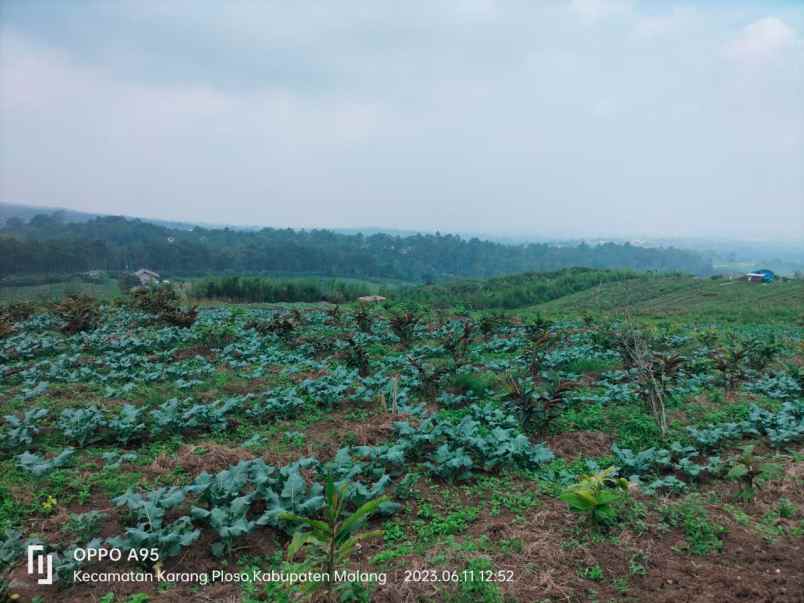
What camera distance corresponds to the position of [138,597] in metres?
2.73

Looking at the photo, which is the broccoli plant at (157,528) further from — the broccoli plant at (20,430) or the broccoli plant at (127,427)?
the broccoli plant at (20,430)

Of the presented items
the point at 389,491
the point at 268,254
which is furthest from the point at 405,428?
the point at 268,254

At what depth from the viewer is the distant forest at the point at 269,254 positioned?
156 ft

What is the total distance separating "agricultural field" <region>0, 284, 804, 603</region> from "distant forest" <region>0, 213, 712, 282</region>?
40.5 meters

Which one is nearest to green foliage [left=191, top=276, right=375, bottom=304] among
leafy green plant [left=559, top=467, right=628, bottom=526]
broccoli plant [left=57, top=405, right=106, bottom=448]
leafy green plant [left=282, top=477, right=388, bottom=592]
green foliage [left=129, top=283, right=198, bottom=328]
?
green foliage [left=129, top=283, right=198, bottom=328]

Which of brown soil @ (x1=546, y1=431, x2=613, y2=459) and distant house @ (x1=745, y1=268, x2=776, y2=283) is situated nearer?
brown soil @ (x1=546, y1=431, x2=613, y2=459)

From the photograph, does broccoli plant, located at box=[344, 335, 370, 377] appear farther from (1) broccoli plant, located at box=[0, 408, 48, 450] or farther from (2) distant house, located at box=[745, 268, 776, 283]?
(2) distant house, located at box=[745, 268, 776, 283]

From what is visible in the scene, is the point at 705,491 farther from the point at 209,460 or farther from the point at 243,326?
the point at 243,326

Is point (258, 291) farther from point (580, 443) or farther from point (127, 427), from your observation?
point (580, 443)

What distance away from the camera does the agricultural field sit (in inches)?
112

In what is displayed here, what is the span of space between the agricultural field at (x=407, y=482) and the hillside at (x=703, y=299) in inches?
547

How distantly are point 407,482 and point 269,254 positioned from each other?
209 ft

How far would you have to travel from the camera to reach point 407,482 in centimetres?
403

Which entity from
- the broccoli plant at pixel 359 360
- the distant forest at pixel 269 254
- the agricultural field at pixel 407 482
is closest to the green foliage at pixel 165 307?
the agricultural field at pixel 407 482
